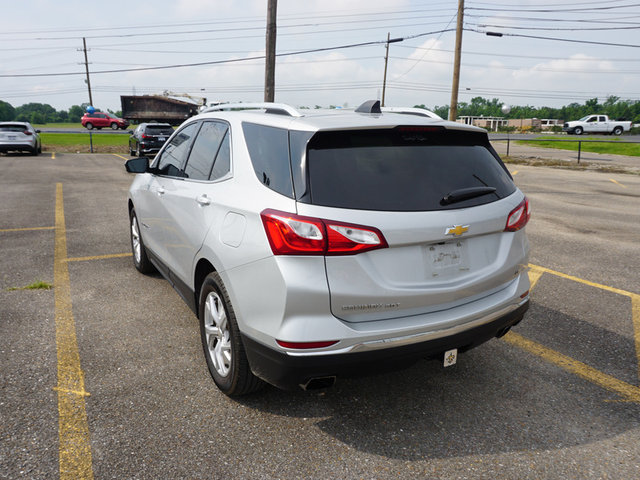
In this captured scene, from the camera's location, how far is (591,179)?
16.5m

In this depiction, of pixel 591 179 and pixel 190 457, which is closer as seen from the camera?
pixel 190 457

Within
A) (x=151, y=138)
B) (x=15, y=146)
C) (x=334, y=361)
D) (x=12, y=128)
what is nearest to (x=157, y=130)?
(x=151, y=138)

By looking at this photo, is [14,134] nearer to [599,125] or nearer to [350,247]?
[350,247]

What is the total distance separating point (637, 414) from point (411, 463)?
4.99 feet

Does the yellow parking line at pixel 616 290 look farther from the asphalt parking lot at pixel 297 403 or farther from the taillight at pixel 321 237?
the taillight at pixel 321 237

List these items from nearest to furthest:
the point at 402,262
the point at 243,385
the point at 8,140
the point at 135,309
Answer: the point at 402,262 → the point at 243,385 → the point at 135,309 → the point at 8,140

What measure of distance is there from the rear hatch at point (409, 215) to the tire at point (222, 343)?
0.73m

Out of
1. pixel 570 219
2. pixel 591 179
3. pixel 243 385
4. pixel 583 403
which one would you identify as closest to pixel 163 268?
pixel 243 385

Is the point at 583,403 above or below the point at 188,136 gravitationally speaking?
below

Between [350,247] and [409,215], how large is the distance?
0.36 m

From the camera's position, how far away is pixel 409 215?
248 cm

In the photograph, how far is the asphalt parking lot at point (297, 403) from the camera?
2.54 meters

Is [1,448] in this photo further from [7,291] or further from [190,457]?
[7,291]

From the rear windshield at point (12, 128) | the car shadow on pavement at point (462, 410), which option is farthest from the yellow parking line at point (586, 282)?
the rear windshield at point (12, 128)
